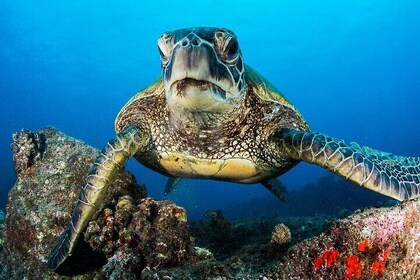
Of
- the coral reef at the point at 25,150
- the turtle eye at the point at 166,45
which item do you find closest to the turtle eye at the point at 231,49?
the turtle eye at the point at 166,45

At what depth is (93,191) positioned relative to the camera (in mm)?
2986

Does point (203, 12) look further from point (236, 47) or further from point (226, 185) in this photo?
A: point (236, 47)

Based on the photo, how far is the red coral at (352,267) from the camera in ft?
6.59

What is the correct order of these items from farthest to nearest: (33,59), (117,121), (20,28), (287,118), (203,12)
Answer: (203,12)
(33,59)
(20,28)
(117,121)
(287,118)

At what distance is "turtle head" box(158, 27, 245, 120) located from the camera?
8.60ft

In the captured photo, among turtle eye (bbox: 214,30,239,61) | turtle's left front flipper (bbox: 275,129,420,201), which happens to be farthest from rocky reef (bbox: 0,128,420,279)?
turtle eye (bbox: 214,30,239,61)

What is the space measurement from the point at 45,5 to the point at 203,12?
2813 cm

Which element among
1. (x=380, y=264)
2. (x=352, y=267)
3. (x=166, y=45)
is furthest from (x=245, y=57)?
(x=352, y=267)

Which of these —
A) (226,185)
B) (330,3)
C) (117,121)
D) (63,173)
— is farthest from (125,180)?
(330,3)

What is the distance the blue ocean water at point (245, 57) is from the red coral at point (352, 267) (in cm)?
3499

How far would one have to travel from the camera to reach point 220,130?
358cm

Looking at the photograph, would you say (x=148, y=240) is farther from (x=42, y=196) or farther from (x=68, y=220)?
(x=42, y=196)

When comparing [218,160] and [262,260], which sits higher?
[218,160]

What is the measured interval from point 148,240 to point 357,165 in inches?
82.1
